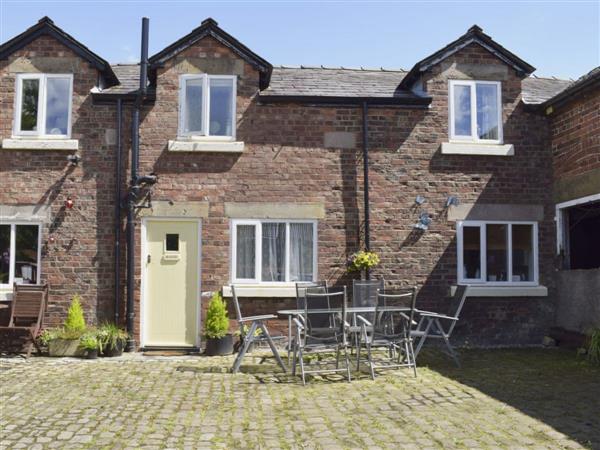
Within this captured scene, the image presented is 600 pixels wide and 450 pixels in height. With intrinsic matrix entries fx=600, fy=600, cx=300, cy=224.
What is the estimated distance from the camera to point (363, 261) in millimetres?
10289

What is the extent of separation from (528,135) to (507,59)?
1.46 metres

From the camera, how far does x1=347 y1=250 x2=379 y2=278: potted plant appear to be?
10.3m

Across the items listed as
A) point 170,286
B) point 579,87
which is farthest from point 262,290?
point 579,87

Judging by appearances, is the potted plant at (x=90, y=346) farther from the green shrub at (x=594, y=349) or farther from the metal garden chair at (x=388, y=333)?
the green shrub at (x=594, y=349)

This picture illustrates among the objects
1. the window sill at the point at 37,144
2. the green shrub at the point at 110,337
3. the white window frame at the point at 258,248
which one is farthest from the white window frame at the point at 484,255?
the window sill at the point at 37,144

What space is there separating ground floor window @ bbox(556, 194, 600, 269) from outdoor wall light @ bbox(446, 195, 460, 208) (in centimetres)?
185

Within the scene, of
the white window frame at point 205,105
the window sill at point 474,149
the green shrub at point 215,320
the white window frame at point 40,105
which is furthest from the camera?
the window sill at point 474,149

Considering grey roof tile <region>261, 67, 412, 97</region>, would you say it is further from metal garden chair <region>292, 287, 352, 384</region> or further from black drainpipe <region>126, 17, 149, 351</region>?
metal garden chair <region>292, 287, 352, 384</region>

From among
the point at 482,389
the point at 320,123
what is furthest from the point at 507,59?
the point at 482,389

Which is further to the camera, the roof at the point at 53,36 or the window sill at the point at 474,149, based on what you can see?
the window sill at the point at 474,149

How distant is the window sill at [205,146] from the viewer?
1040cm

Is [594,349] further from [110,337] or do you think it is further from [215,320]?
[110,337]

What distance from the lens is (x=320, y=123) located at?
10.8 metres

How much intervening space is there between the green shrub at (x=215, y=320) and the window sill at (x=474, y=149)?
4809 millimetres
